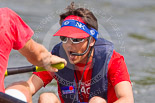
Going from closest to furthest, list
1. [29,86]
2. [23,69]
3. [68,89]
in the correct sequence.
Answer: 1. [23,69]
2. [29,86]
3. [68,89]

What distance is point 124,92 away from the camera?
10.5 ft

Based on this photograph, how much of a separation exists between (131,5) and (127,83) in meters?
7.51

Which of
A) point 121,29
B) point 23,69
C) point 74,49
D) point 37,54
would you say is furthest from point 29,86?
point 121,29

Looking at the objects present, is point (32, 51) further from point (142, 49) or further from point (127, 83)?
point (142, 49)

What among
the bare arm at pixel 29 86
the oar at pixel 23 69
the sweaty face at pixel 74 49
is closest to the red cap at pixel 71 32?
the sweaty face at pixel 74 49

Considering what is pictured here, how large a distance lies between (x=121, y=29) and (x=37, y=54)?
5.89 meters

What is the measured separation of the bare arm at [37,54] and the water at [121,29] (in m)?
0.94

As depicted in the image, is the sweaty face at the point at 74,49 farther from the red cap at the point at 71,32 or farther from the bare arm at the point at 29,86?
the bare arm at the point at 29,86

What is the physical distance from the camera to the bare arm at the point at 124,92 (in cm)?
317

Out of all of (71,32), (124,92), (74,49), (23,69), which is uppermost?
(71,32)

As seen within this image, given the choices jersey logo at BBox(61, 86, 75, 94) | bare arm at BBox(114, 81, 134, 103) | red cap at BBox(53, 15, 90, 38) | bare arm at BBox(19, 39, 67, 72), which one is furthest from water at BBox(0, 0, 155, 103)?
bare arm at BBox(19, 39, 67, 72)

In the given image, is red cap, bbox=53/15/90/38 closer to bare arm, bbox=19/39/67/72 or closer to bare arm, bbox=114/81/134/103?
bare arm, bbox=19/39/67/72

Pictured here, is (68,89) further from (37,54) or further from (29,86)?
(37,54)

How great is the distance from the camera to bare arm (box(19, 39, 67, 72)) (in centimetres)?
261
